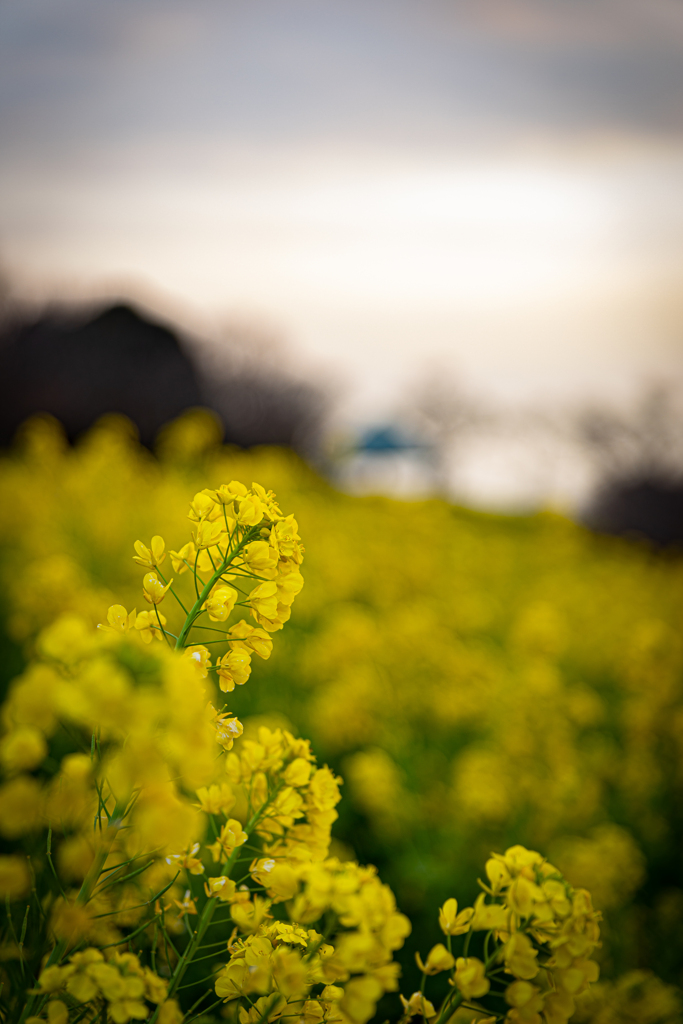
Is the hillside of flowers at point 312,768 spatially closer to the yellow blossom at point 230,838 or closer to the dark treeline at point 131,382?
the yellow blossom at point 230,838

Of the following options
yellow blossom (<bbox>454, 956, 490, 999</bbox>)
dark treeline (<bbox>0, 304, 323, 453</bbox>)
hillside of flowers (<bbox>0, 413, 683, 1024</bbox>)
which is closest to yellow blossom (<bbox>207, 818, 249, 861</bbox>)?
hillside of flowers (<bbox>0, 413, 683, 1024</bbox>)

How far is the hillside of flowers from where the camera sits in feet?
1.97

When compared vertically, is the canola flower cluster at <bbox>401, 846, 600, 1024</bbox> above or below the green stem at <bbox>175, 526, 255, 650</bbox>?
below

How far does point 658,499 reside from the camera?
448 inches

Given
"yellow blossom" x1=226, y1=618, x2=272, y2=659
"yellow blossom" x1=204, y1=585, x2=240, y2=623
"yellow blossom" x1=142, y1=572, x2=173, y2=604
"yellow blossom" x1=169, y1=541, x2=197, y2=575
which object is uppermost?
"yellow blossom" x1=169, y1=541, x2=197, y2=575

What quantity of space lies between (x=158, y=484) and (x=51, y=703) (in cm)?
701

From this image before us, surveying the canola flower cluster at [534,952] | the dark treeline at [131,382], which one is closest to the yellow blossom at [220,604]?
the canola flower cluster at [534,952]

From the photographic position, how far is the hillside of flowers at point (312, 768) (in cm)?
60

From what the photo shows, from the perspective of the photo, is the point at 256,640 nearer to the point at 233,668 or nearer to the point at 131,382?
the point at 233,668

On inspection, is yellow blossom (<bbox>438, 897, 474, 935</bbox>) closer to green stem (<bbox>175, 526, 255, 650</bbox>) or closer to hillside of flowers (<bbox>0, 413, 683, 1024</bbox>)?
hillside of flowers (<bbox>0, 413, 683, 1024</bbox>)

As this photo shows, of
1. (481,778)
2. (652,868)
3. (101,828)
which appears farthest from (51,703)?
(652,868)

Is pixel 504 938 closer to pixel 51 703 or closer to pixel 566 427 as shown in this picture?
pixel 51 703

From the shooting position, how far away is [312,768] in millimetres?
895

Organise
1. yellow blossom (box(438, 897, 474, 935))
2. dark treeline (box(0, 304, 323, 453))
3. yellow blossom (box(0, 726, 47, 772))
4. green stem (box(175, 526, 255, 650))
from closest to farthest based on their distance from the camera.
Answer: yellow blossom (box(0, 726, 47, 772)) → green stem (box(175, 526, 255, 650)) → yellow blossom (box(438, 897, 474, 935)) → dark treeline (box(0, 304, 323, 453))
